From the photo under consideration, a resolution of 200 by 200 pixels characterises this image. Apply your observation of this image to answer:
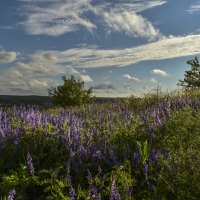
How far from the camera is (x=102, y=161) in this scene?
597 centimetres

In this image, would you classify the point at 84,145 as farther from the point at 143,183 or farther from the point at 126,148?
the point at 143,183

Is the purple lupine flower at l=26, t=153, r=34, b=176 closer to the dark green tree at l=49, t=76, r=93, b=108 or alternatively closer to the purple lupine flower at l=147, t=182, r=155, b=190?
the purple lupine flower at l=147, t=182, r=155, b=190

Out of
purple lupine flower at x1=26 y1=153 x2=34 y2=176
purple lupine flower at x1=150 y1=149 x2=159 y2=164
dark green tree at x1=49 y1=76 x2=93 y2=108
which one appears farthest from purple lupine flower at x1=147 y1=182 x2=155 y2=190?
dark green tree at x1=49 y1=76 x2=93 y2=108

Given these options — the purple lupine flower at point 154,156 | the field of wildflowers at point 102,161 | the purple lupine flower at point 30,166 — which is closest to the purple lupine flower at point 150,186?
the field of wildflowers at point 102,161

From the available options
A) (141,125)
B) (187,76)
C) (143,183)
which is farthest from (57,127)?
(187,76)

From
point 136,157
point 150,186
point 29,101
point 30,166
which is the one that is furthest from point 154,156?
point 29,101

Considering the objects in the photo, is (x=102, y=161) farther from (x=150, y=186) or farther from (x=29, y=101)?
(x=29, y=101)

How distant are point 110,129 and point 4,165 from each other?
2110mm

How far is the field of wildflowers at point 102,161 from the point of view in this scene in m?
5.01

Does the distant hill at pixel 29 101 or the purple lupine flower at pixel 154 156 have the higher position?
the distant hill at pixel 29 101

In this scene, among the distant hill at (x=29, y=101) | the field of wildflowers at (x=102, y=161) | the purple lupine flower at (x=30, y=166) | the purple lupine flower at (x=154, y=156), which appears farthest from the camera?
the distant hill at (x=29, y=101)

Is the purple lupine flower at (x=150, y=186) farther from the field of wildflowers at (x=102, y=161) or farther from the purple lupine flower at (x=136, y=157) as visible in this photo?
the purple lupine flower at (x=136, y=157)

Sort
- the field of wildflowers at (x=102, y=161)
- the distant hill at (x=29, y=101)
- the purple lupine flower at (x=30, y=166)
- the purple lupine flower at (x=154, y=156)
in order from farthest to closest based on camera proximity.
→ the distant hill at (x=29, y=101) → the purple lupine flower at (x=154, y=156) → the purple lupine flower at (x=30, y=166) → the field of wildflowers at (x=102, y=161)

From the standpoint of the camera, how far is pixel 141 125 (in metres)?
7.65
